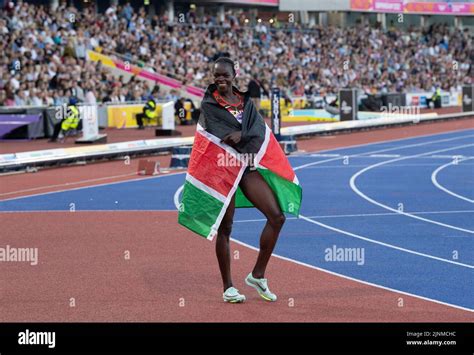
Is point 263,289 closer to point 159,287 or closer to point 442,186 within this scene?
point 159,287

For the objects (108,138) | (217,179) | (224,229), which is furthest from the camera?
(108,138)

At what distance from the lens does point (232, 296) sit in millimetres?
9109

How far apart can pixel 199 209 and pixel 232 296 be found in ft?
2.59

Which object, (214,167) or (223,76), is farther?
(214,167)

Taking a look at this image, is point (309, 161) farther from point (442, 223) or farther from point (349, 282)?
point (349, 282)

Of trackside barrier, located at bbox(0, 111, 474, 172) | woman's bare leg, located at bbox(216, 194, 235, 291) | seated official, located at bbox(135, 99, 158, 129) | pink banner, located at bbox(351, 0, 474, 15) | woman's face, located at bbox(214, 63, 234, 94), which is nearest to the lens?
woman's face, located at bbox(214, 63, 234, 94)

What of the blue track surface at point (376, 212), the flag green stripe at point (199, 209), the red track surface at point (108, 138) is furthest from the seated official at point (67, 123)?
the flag green stripe at point (199, 209)

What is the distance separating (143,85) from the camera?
38781 millimetres

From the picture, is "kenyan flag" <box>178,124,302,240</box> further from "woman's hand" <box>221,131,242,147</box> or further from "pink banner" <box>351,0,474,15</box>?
"pink banner" <box>351,0,474,15</box>

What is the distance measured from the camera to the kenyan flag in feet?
29.7

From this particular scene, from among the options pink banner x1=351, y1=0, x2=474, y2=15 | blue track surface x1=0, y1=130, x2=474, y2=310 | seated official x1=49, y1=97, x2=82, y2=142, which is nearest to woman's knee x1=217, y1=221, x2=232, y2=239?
blue track surface x1=0, y1=130, x2=474, y2=310

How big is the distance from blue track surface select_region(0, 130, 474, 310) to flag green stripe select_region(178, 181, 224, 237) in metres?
1.95

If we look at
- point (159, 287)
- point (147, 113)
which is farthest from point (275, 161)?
point (147, 113)
